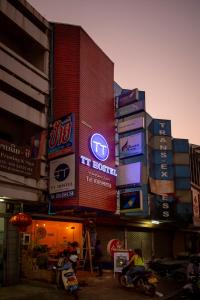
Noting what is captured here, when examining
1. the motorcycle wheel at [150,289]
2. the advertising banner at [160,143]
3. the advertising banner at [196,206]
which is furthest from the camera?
→ the advertising banner at [196,206]

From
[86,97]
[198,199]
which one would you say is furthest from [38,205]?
[198,199]

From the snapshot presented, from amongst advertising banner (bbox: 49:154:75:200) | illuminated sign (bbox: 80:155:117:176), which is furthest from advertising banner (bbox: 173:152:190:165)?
advertising banner (bbox: 49:154:75:200)

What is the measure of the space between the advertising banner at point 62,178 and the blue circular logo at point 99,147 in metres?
1.89

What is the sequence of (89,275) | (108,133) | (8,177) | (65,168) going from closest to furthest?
1. (8,177)
2. (65,168)
3. (89,275)
4. (108,133)

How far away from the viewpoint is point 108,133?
2072cm

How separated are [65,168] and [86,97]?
4.58 m

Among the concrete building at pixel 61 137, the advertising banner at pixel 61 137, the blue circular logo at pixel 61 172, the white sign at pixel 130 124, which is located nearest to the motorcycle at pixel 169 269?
the concrete building at pixel 61 137

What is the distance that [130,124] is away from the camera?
846 inches

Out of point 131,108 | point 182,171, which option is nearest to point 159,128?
point 182,171

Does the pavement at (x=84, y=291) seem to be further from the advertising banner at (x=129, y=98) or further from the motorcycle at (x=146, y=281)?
the advertising banner at (x=129, y=98)

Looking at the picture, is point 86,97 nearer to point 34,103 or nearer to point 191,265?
point 34,103

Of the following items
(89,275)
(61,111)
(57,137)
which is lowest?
(89,275)

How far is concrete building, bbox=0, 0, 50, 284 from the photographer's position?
626 inches

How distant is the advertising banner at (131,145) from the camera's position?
2069cm
